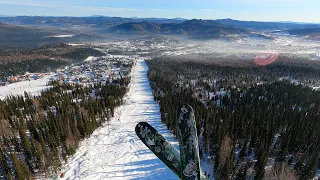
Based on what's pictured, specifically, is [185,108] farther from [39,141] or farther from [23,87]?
[23,87]

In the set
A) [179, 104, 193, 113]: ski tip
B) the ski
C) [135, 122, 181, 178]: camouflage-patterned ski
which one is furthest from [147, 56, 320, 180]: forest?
[179, 104, 193, 113]: ski tip

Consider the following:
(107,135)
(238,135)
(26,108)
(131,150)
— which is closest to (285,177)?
(238,135)

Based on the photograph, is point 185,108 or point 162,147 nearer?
point 185,108

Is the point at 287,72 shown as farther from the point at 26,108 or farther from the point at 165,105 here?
Result: the point at 26,108

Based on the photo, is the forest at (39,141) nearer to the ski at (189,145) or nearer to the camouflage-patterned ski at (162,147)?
the camouflage-patterned ski at (162,147)

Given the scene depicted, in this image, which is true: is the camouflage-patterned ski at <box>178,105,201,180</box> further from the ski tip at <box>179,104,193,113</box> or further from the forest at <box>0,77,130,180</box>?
the forest at <box>0,77,130,180</box>

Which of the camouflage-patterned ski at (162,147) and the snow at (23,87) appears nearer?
the camouflage-patterned ski at (162,147)

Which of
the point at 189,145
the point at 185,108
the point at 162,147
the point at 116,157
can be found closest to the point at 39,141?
the point at 116,157

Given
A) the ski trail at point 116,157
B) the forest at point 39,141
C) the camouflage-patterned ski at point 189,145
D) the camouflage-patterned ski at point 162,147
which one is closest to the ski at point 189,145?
the camouflage-patterned ski at point 189,145
